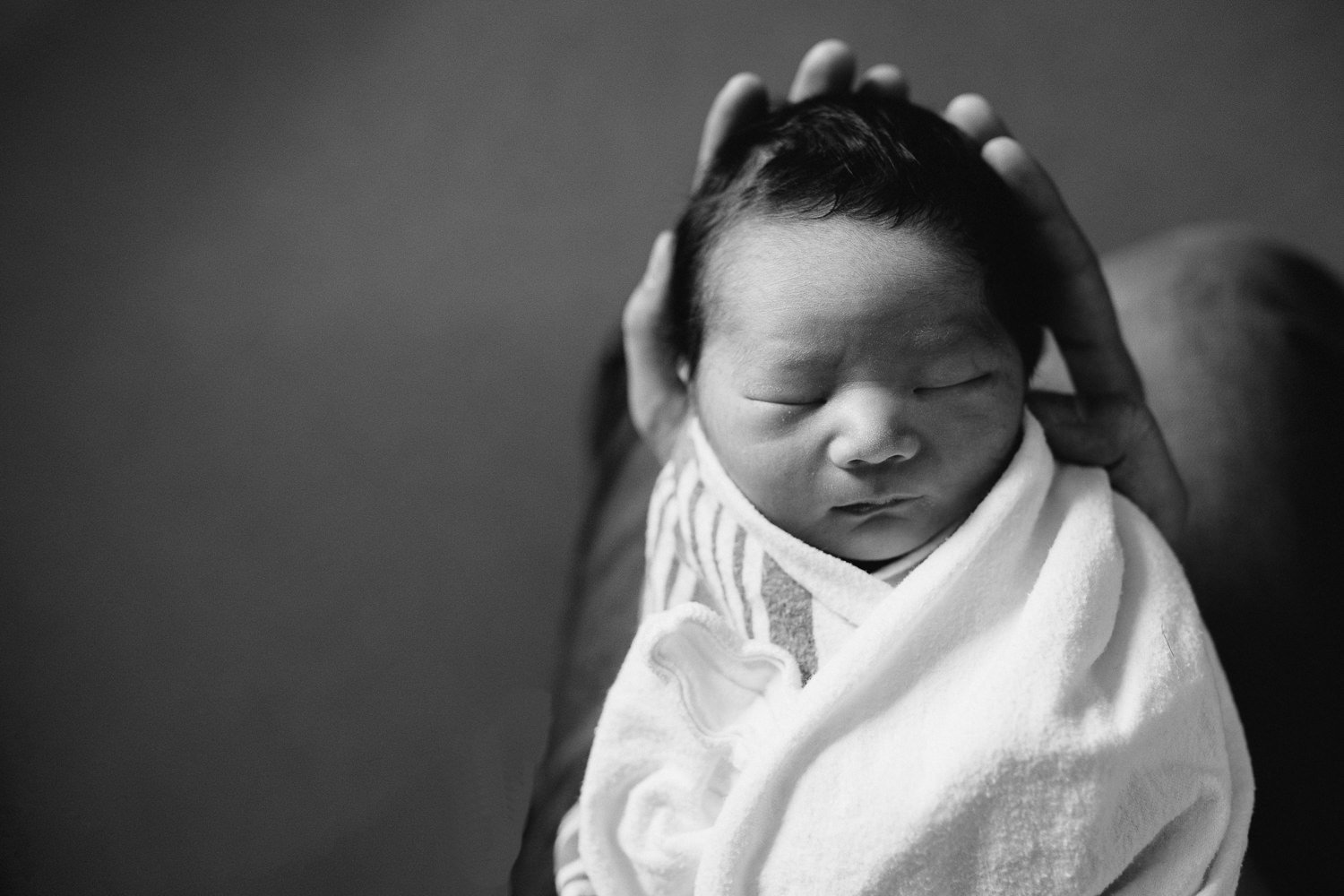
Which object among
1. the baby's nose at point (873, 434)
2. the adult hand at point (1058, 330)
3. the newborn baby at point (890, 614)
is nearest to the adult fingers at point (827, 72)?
the adult hand at point (1058, 330)

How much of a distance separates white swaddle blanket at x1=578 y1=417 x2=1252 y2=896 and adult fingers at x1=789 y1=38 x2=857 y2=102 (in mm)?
528

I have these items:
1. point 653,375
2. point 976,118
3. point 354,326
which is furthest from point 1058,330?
point 354,326

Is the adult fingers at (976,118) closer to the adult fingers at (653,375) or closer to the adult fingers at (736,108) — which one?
the adult fingers at (736,108)

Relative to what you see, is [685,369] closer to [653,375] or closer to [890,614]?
[653,375]

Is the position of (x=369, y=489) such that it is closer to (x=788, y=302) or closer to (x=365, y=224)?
(x=365, y=224)

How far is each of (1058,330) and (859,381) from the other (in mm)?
352

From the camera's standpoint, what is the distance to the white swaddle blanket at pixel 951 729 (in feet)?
2.47

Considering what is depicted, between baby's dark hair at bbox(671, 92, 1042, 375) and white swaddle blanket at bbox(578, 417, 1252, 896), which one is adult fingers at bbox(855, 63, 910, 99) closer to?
baby's dark hair at bbox(671, 92, 1042, 375)

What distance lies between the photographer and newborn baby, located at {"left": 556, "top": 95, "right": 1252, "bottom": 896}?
2.49ft

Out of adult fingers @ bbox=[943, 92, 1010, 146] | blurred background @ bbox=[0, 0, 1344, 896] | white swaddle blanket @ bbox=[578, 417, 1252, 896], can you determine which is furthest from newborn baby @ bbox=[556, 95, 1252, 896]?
blurred background @ bbox=[0, 0, 1344, 896]

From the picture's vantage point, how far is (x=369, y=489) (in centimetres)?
159

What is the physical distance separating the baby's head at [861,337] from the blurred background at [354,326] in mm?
550

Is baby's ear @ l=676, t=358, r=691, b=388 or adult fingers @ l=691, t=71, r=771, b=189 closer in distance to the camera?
baby's ear @ l=676, t=358, r=691, b=388

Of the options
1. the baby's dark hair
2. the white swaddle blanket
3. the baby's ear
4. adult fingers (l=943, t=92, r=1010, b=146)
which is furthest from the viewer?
adult fingers (l=943, t=92, r=1010, b=146)
